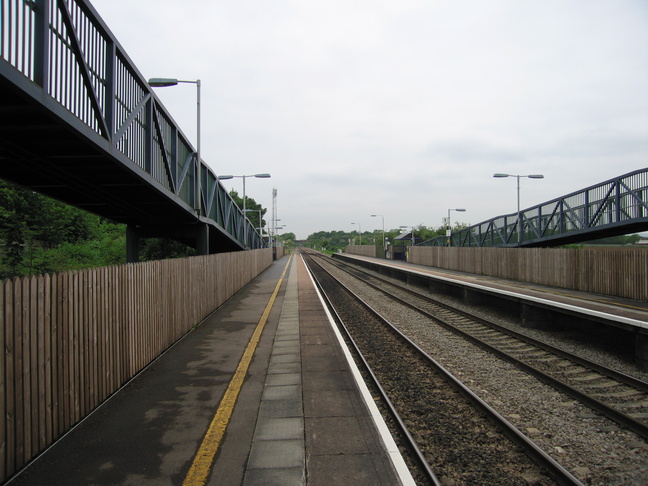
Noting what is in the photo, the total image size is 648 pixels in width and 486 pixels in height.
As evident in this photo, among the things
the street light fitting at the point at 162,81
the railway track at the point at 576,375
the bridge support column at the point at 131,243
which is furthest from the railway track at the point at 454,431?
the bridge support column at the point at 131,243

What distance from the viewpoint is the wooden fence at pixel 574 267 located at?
50.4 ft

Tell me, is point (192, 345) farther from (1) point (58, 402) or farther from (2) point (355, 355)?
(1) point (58, 402)

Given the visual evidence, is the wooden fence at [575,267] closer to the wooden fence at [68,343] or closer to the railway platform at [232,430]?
the railway platform at [232,430]

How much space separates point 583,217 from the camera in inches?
916

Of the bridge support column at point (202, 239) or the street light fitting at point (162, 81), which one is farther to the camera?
the bridge support column at point (202, 239)

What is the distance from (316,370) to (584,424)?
398 cm

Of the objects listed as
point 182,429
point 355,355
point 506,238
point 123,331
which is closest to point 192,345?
point 123,331

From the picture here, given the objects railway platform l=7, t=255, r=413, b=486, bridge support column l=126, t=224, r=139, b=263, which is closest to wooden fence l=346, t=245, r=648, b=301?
railway platform l=7, t=255, r=413, b=486

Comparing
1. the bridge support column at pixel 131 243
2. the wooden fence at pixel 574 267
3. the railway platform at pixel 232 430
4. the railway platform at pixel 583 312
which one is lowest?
the railway platform at pixel 232 430

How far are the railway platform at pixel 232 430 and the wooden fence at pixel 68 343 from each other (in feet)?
0.78

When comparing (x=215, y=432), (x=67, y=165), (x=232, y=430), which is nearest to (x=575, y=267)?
(x=232, y=430)

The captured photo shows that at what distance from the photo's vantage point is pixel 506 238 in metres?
33.7

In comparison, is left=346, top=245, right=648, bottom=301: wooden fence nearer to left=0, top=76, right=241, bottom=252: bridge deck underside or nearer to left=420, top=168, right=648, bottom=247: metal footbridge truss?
left=420, top=168, right=648, bottom=247: metal footbridge truss

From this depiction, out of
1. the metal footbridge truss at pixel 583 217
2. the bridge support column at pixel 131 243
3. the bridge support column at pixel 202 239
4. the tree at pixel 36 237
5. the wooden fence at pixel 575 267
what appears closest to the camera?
the wooden fence at pixel 575 267
